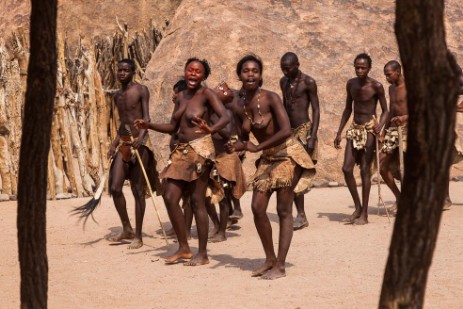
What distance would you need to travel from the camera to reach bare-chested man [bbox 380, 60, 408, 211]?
403 inches

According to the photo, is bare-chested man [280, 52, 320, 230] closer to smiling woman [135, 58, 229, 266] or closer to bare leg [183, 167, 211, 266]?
smiling woman [135, 58, 229, 266]

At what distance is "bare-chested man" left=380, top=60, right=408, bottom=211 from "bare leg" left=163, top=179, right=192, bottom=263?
2.77 meters

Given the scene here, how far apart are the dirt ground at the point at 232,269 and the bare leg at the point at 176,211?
179 millimetres

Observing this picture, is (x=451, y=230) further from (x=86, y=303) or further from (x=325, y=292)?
(x=86, y=303)

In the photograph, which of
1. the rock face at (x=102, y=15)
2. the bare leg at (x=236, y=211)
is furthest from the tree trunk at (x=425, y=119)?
the rock face at (x=102, y=15)

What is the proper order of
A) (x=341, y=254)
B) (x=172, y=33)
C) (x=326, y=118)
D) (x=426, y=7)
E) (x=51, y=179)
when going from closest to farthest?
(x=426, y=7)
(x=341, y=254)
(x=51, y=179)
(x=326, y=118)
(x=172, y=33)

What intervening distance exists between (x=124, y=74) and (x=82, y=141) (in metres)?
3.62

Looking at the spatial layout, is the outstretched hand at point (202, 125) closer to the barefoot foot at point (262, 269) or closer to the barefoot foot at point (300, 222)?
the barefoot foot at point (262, 269)

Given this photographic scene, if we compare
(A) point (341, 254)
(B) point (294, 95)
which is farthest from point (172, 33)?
(A) point (341, 254)

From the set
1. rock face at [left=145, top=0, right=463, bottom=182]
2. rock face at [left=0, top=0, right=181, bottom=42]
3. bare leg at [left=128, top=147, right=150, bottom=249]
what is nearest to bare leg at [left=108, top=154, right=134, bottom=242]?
bare leg at [left=128, top=147, right=150, bottom=249]

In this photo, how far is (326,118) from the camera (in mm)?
14266

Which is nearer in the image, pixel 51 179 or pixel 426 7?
pixel 426 7

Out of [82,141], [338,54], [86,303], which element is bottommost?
[86,303]

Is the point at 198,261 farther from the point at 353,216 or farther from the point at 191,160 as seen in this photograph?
the point at 353,216
